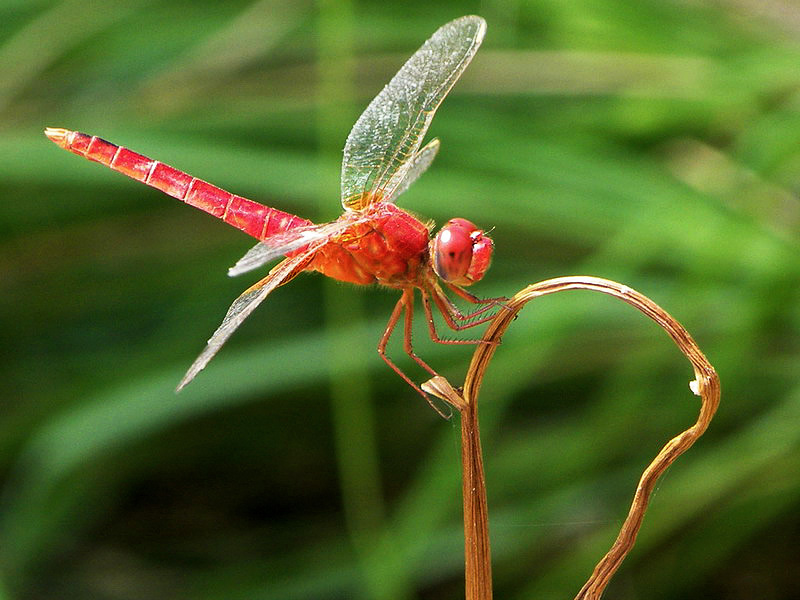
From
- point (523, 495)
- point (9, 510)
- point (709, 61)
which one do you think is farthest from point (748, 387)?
point (9, 510)

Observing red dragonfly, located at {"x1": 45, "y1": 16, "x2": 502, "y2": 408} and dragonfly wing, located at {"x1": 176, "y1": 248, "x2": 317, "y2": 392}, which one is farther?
red dragonfly, located at {"x1": 45, "y1": 16, "x2": 502, "y2": 408}

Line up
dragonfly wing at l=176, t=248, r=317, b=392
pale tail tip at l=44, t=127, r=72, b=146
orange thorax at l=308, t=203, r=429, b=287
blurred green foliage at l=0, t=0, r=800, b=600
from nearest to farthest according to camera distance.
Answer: dragonfly wing at l=176, t=248, r=317, b=392 < orange thorax at l=308, t=203, r=429, b=287 < pale tail tip at l=44, t=127, r=72, b=146 < blurred green foliage at l=0, t=0, r=800, b=600

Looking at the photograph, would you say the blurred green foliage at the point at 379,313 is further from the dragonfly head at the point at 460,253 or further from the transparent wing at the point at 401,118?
the dragonfly head at the point at 460,253

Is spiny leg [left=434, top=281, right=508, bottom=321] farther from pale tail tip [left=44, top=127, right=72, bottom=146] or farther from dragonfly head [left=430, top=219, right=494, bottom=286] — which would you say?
pale tail tip [left=44, top=127, right=72, bottom=146]

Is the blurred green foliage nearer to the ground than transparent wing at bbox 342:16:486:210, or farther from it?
nearer to the ground

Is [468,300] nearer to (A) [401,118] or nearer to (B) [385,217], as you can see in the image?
(B) [385,217]

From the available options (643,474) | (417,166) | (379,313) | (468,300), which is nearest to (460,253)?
(468,300)

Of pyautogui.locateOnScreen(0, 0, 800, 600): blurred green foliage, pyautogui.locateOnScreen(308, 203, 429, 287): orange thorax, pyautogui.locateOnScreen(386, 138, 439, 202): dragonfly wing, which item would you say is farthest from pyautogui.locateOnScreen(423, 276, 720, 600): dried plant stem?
pyautogui.locateOnScreen(0, 0, 800, 600): blurred green foliage
